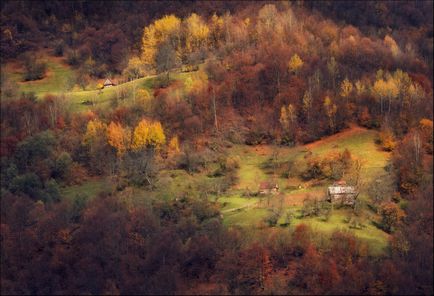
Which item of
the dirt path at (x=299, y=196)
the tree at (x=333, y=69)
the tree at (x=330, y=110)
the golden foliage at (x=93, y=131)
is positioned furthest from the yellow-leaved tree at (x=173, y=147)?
the tree at (x=333, y=69)

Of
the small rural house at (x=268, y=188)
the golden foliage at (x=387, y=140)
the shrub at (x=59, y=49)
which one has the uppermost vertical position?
the shrub at (x=59, y=49)


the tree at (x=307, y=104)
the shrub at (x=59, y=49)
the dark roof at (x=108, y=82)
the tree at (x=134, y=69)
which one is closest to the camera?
the tree at (x=307, y=104)

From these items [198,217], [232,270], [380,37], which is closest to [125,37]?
[380,37]

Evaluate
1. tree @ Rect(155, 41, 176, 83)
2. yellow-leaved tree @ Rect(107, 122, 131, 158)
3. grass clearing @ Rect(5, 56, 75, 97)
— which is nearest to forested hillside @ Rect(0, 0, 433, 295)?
yellow-leaved tree @ Rect(107, 122, 131, 158)

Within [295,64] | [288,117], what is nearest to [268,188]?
[288,117]

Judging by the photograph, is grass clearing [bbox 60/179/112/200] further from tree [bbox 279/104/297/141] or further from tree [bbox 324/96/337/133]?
Answer: tree [bbox 324/96/337/133]

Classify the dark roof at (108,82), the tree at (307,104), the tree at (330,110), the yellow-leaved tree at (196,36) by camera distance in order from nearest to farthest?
the tree at (330,110)
the tree at (307,104)
the dark roof at (108,82)
the yellow-leaved tree at (196,36)

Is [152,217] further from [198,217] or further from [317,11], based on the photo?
[317,11]

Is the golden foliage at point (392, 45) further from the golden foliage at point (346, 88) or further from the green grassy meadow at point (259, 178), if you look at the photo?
the green grassy meadow at point (259, 178)
